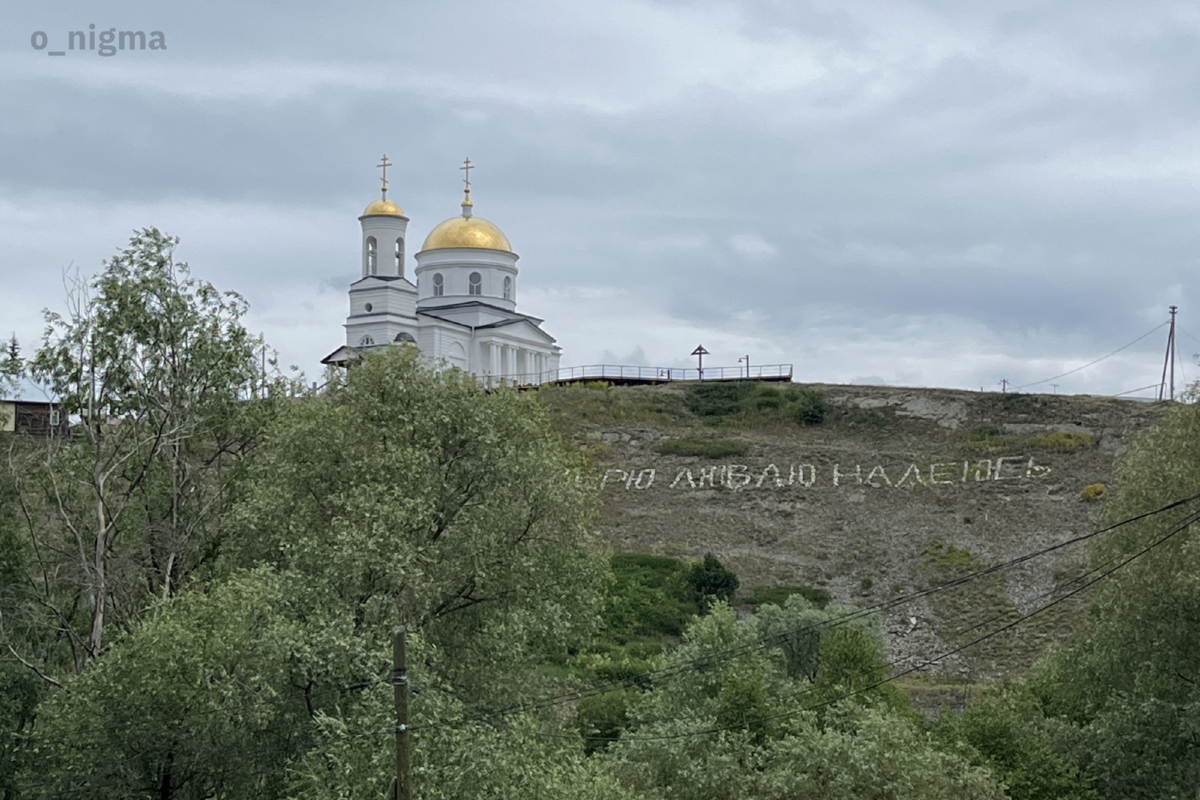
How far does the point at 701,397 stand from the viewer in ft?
227

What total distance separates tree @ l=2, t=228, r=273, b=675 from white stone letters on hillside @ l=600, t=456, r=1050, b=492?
1157 inches

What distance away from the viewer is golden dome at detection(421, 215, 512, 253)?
255 feet

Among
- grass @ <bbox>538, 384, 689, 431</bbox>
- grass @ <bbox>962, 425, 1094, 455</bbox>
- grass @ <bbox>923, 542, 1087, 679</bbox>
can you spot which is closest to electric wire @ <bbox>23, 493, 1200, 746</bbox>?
grass @ <bbox>923, 542, 1087, 679</bbox>

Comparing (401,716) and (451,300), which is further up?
(451,300)

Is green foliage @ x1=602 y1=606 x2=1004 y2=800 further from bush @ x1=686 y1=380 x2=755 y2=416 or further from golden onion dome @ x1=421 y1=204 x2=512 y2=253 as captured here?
golden onion dome @ x1=421 y1=204 x2=512 y2=253

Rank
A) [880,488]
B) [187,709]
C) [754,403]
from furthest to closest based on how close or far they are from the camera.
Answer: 1. [754,403]
2. [880,488]
3. [187,709]

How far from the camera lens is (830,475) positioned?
5681 cm

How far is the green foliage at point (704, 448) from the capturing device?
5919 cm

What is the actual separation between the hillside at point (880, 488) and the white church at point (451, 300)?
8.22 meters

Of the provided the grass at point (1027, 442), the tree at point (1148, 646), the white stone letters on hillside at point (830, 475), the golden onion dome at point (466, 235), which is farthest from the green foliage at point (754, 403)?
the tree at point (1148, 646)

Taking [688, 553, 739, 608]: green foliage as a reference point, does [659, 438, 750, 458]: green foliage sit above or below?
above

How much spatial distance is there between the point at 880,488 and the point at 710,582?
13.6 meters

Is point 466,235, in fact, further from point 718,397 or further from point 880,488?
point 880,488

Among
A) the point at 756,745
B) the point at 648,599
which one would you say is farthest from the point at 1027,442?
the point at 756,745
